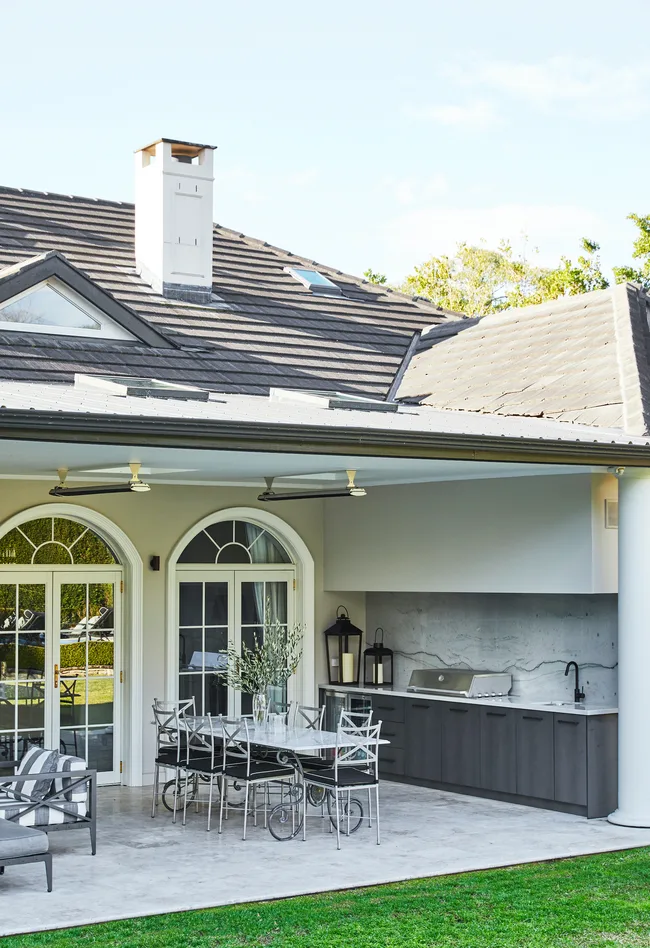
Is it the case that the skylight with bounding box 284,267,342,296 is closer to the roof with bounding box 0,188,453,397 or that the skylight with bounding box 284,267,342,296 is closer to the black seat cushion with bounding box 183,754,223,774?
the roof with bounding box 0,188,453,397

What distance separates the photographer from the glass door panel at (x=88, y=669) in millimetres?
12500

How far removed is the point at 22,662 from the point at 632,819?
5.78 meters

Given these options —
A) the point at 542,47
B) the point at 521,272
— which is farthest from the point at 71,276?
the point at 521,272

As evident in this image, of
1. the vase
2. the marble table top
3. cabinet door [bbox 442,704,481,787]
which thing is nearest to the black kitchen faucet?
cabinet door [bbox 442,704,481,787]

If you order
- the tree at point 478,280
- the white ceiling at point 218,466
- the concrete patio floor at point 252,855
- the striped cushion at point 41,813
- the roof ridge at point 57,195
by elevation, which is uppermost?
the tree at point 478,280

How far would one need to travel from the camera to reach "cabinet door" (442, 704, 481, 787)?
1191 cm

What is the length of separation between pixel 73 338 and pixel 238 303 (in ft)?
8.48

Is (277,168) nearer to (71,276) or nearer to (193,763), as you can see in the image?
(71,276)

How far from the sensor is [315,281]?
52.9ft

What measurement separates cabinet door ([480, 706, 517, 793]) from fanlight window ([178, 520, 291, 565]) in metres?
3.16

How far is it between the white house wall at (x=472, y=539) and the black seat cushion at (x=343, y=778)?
2.43m

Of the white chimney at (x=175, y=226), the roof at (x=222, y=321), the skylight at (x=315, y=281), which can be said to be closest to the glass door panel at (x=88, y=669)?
the roof at (x=222, y=321)

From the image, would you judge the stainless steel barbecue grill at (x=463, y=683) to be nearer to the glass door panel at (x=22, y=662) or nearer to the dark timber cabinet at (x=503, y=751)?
the dark timber cabinet at (x=503, y=751)

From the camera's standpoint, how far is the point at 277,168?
136 feet
